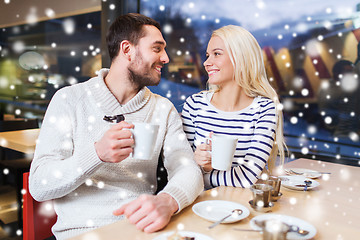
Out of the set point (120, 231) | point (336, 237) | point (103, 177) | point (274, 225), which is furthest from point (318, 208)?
point (103, 177)

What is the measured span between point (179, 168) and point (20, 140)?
153 cm

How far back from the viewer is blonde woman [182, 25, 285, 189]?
4.90ft

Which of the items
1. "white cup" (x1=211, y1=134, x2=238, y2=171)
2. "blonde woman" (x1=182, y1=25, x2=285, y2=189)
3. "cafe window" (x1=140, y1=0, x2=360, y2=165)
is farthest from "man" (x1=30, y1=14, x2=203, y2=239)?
"cafe window" (x1=140, y1=0, x2=360, y2=165)

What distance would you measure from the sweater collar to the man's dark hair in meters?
0.20

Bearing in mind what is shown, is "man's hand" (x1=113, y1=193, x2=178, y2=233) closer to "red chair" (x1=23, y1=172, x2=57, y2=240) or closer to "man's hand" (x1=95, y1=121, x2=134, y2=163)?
"man's hand" (x1=95, y1=121, x2=134, y2=163)

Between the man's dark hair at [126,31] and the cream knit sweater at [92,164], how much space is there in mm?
153

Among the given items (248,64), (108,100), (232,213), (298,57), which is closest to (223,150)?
(232,213)

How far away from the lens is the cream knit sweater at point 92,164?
41.0 inches

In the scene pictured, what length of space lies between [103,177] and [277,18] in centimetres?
264

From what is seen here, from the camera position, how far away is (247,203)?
3.57ft

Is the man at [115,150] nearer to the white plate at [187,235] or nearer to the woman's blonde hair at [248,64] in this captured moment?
the white plate at [187,235]

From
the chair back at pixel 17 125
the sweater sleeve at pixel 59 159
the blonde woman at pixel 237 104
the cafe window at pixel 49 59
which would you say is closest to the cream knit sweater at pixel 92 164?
the sweater sleeve at pixel 59 159

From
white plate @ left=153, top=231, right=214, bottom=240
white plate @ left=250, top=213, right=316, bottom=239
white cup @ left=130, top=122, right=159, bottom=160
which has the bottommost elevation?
white plate @ left=250, top=213, right=316, bottom=239

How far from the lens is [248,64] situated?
5.28ft
